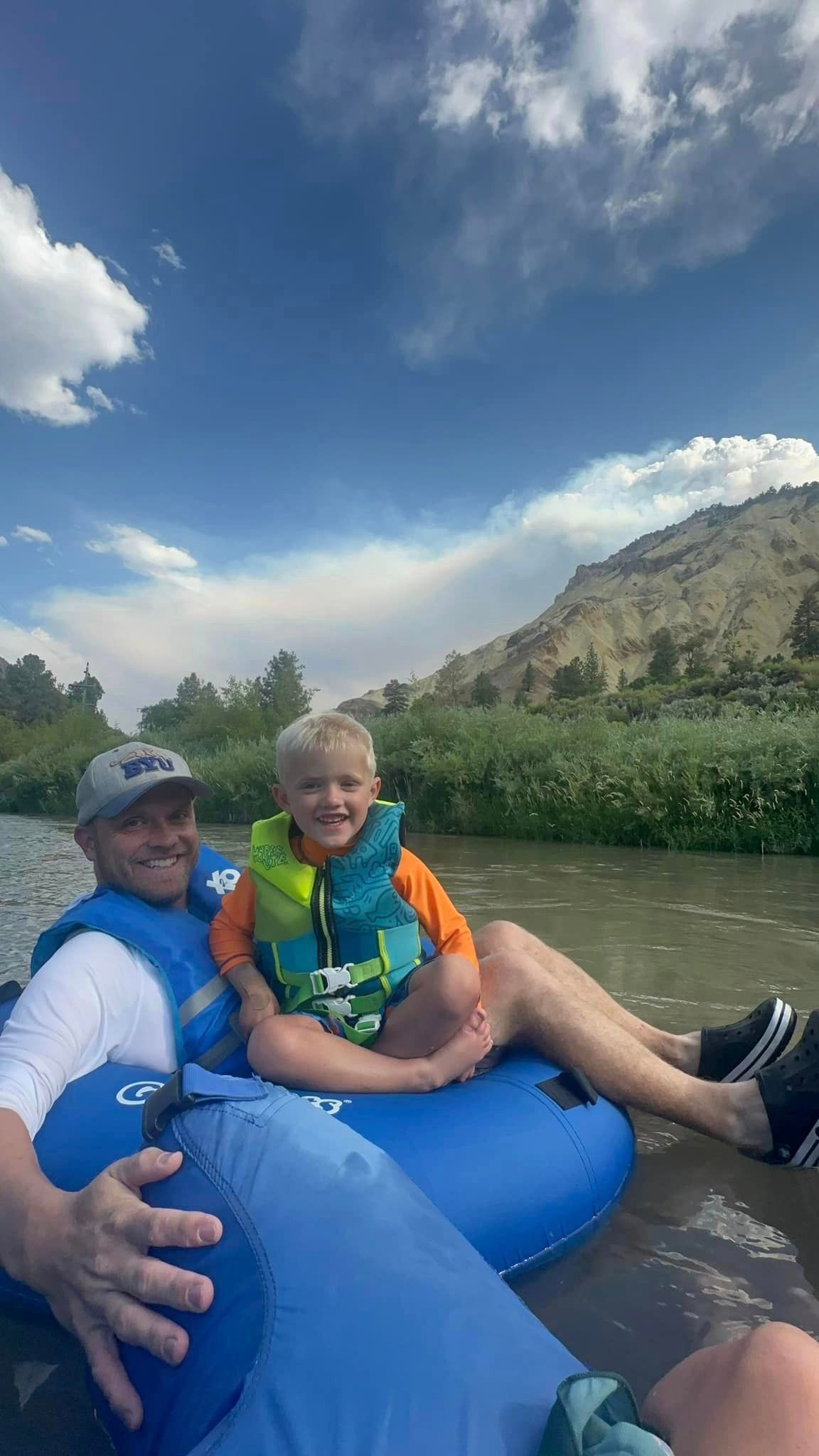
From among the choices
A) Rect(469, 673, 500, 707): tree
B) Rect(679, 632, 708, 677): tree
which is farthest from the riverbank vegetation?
Rect(679, 632, 708, 677): tree

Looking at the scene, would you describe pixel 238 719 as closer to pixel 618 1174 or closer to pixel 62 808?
pixel 62 808

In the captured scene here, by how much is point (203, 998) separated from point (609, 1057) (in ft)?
4.00

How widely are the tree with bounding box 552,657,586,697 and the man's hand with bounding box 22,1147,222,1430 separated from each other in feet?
202

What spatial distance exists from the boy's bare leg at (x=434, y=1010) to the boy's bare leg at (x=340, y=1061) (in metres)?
0.04

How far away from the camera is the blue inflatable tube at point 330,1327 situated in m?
1.09

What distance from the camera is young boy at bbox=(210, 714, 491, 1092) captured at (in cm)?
250

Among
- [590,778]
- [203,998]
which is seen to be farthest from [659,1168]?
[590,778]

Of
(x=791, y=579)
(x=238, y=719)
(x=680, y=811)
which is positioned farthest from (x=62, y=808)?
(x=791, y=579)

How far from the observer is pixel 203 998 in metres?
2.48

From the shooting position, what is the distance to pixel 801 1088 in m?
2.46

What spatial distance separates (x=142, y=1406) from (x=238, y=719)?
106 feet

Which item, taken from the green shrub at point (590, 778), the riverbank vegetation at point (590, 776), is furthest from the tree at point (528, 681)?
the green shrub at point (590, 778)

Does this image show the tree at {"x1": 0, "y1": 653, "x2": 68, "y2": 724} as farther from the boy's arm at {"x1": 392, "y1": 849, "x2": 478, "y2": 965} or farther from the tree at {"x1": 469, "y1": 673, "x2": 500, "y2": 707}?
the boy's arm at {"x1": 392, "y1": 849, "x2": 478, "y2": 965}

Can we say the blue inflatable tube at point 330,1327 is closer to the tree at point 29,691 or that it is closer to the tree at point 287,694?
the tree at point 287,694
